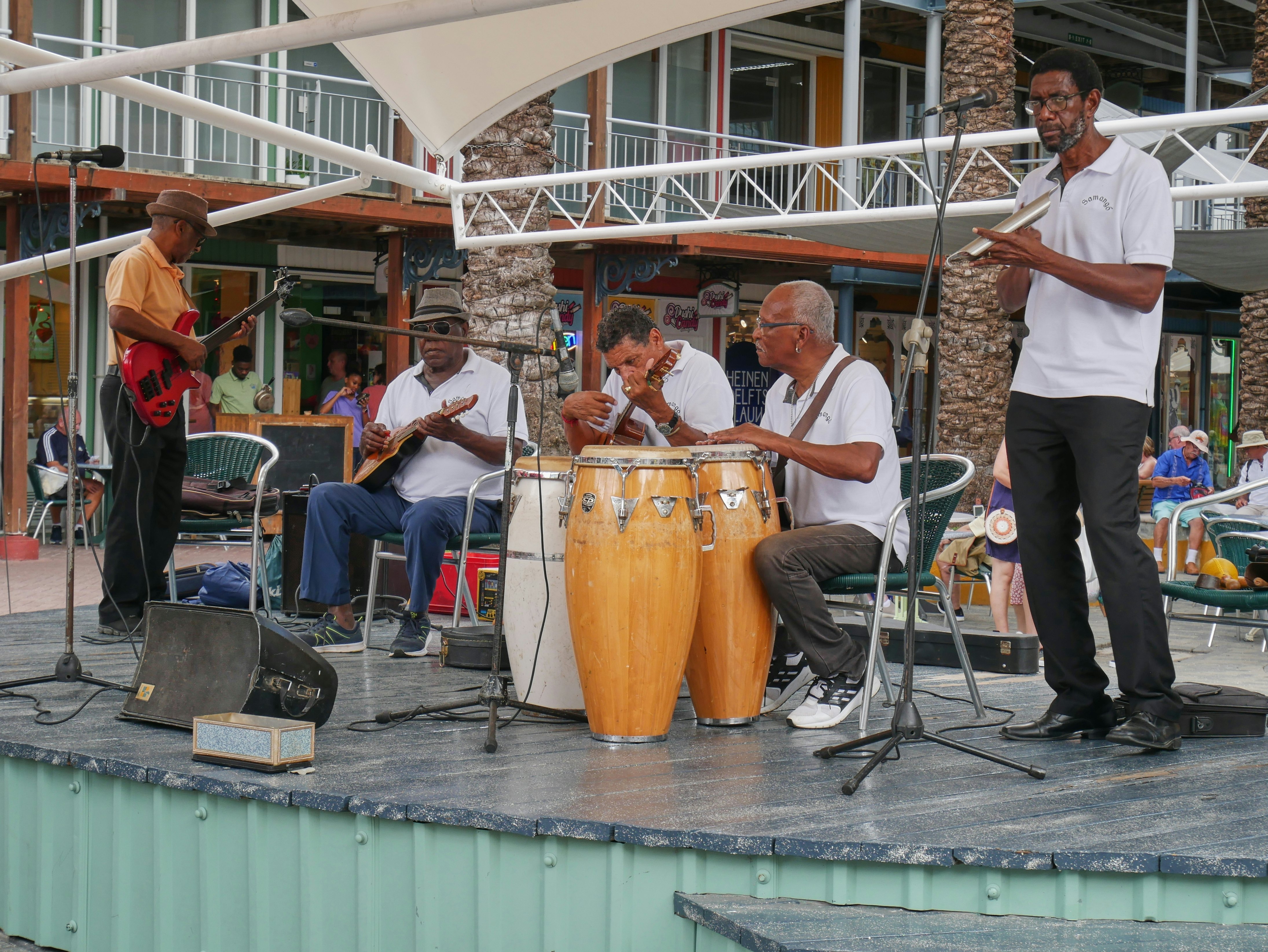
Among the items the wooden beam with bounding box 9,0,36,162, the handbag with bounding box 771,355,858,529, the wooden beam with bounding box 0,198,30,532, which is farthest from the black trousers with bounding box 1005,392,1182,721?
the wooden beam with bounding box 0,198,30,532

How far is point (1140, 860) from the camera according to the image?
8.82 feet

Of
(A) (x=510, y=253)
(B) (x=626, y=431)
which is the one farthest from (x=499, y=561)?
(A) (x=510, y=253)

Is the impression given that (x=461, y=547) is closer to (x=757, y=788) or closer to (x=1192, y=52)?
(x=757, y=788)

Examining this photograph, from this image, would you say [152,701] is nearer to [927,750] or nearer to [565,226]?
[927,750]

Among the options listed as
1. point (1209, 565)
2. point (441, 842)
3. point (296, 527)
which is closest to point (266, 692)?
point (441, 842)

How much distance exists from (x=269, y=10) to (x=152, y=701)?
41.2 ft

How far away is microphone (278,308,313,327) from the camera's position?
3.45m

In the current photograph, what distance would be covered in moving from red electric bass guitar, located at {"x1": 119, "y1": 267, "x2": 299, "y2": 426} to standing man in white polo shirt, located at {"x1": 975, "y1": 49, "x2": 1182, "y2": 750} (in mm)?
2955

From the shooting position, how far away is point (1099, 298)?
357cm

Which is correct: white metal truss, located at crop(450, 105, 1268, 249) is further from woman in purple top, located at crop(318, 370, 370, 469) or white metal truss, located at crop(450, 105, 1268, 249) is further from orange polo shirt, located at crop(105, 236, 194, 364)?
woman in purple top, located at crop(318, 370, 370, 469)

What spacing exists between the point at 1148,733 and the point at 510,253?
654 cm

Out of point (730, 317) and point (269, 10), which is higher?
point (269, 10)

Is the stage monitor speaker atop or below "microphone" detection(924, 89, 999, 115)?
below

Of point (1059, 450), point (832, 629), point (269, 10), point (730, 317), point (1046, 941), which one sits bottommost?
point (1046, 941)
